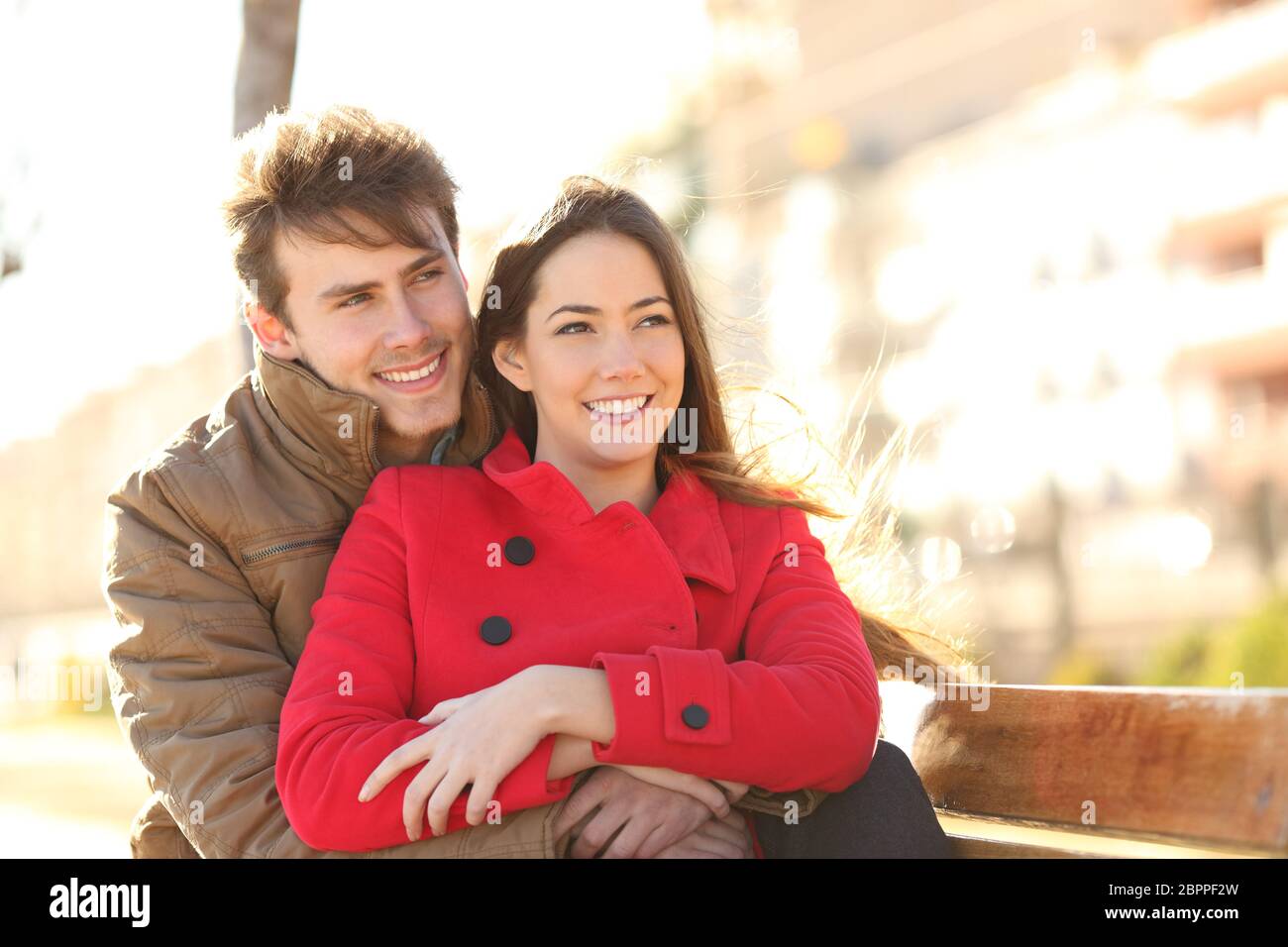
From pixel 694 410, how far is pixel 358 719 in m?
1.12

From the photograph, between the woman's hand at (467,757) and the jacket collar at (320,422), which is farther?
the jacket collar at (320,422)

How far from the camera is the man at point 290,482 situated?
276 centimetres

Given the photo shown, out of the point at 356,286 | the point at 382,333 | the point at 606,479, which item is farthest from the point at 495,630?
the point at 356,286

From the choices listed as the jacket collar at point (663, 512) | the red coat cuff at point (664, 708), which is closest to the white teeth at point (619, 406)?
the jacket collar at point (663, 512)

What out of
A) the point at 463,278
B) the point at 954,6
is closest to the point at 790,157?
the point at 954,6

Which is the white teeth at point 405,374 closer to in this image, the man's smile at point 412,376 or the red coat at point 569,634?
the man's smile at point 412,376

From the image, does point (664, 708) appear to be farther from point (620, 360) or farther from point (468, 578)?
point (620, 360)

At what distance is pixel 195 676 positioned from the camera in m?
2.91

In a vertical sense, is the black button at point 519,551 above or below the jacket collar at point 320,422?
below

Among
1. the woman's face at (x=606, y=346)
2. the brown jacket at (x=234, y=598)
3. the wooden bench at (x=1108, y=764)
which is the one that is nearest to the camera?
the wooden bench at (x=1108, y=764)

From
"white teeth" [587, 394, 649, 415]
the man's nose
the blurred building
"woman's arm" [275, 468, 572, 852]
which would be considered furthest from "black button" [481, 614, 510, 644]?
the blurred building

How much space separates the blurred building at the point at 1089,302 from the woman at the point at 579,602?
21.4 m

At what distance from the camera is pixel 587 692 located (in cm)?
258
